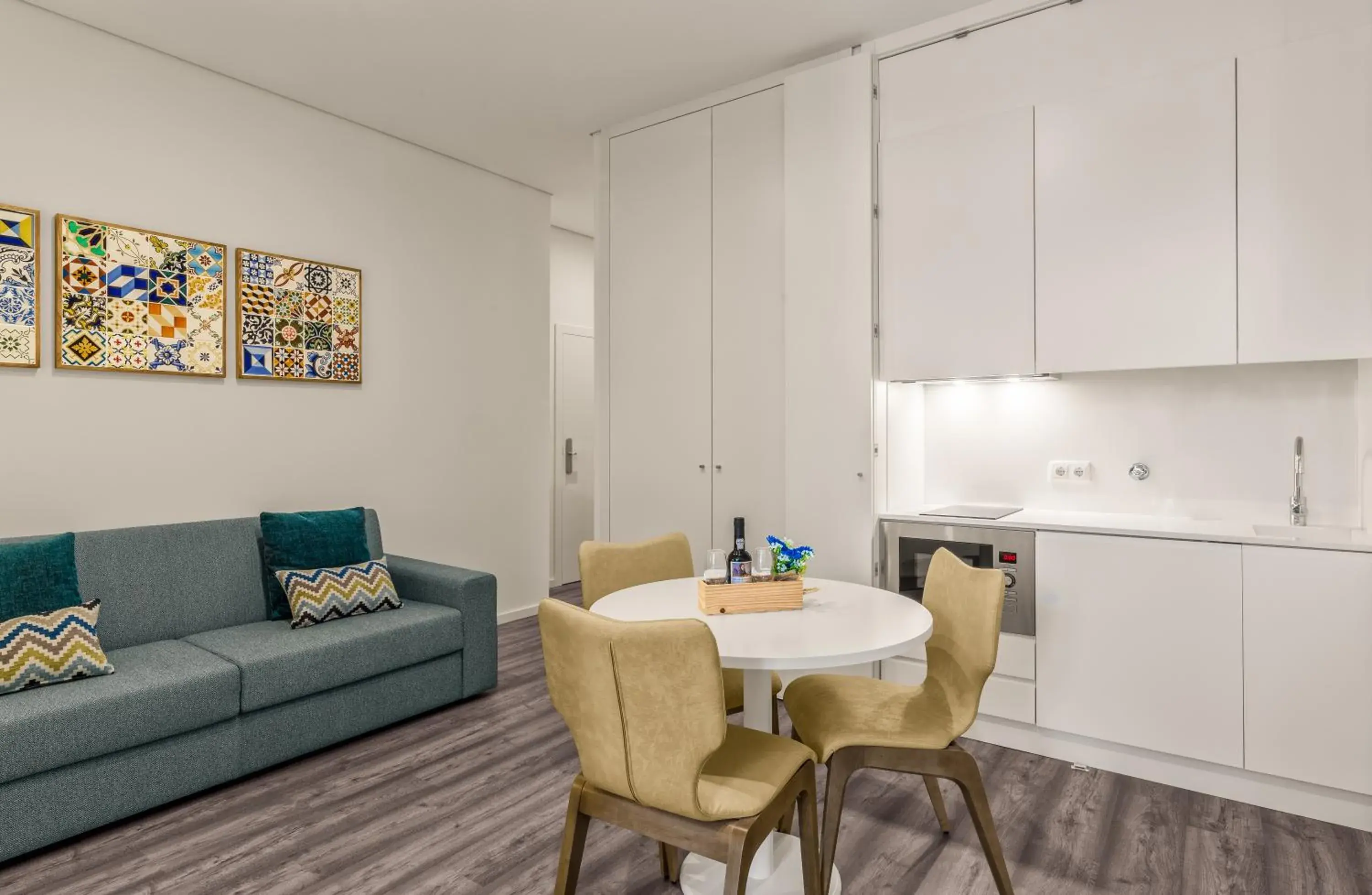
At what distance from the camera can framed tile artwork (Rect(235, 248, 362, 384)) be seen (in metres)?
3.71

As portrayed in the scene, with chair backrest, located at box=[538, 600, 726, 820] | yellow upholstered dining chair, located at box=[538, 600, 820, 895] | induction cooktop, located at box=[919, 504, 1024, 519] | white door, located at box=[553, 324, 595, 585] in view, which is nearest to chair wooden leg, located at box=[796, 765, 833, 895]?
yellow upholstered dining chair, located at box=[538, 600, 820, 895]

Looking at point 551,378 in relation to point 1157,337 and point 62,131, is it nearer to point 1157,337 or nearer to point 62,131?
point 62,131

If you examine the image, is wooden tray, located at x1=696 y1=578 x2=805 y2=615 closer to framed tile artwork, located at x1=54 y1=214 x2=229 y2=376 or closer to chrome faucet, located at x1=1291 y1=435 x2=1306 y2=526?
chrome faucet, located at x1=1291 y1=435 x2=1306 y2=526

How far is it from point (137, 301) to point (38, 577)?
1300 mm

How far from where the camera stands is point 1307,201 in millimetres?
2578

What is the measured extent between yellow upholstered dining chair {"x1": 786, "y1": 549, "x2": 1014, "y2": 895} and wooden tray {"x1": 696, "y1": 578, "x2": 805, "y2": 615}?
28cm

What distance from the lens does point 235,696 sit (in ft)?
8.97

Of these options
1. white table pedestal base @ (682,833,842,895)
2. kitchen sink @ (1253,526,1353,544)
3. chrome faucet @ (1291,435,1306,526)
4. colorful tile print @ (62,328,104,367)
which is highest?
colorful tile print @ (62,328,104,367)

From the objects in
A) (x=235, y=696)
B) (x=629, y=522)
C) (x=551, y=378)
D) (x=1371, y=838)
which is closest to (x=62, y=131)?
(x=235, y=696)

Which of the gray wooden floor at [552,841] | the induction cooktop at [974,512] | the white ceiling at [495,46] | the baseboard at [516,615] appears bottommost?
the gray wooden floor at [552,841]

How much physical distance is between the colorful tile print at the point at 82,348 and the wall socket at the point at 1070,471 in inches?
164

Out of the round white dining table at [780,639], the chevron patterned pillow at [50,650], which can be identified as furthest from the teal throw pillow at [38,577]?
the round white dining table at [780,639]

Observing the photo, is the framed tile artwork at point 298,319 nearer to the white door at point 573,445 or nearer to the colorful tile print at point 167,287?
the colorful tile print at point 167,287

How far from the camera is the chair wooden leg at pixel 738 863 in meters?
1.55
